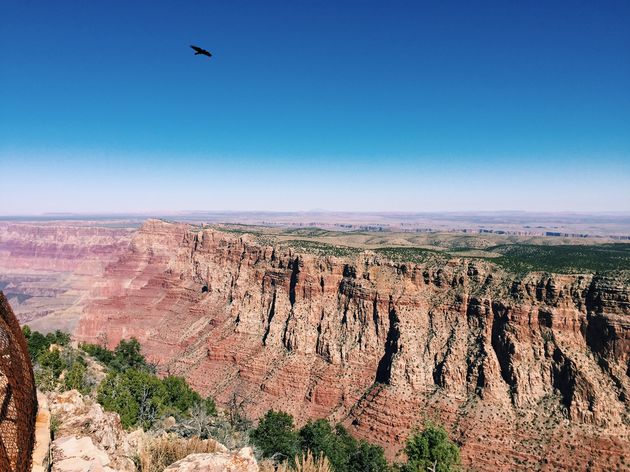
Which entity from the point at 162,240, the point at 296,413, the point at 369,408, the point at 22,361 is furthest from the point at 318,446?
the point at 162,240

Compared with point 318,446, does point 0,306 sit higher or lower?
higher

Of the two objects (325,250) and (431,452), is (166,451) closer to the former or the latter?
(431,452)

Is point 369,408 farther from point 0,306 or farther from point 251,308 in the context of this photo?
point 0,306

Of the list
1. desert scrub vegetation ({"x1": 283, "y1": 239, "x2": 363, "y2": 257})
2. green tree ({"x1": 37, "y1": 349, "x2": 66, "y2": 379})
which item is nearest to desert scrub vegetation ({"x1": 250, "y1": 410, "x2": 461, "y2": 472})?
green tree ({"x1": 37, "y1": 349, "x2": 66, "y2": 379})

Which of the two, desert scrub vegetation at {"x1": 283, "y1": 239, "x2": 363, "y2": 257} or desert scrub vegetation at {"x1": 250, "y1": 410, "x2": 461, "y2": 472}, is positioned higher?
desert scrub vegetation at {"x1": 283, "y1": 239, "x2": 363, "y2": 257}

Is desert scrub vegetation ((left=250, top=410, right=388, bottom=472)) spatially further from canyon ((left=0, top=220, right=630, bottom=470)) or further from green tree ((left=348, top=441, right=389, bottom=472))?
canyon ((left=0, top=220, right=630, bottom=470))

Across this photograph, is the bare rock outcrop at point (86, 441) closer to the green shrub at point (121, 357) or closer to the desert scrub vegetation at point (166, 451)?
the desert scrub vegetation at point (166, 451)
